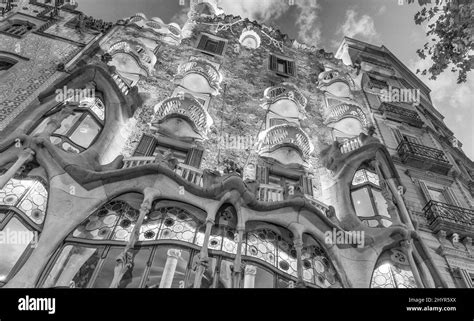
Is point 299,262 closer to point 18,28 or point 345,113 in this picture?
point 345,113

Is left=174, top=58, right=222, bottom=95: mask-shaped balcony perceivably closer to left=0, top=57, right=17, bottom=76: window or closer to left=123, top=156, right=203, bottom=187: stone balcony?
left=123, top=156, right=203, bottom=187: stone balcony

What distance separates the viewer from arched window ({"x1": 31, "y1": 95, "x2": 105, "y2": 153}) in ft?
36.0

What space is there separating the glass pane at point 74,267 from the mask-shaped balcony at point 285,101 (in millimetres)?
11424

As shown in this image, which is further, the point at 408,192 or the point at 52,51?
the point at 52,51

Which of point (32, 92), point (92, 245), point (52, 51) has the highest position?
point (52, 51)

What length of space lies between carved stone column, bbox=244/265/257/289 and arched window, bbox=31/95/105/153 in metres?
6.51

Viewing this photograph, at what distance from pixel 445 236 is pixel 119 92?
43.8 ft

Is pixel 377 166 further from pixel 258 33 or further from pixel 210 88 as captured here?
pixel 258 33

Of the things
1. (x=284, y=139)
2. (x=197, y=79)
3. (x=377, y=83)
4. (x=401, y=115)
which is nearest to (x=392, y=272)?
(x=284, y=139)

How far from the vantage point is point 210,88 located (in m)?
17.1

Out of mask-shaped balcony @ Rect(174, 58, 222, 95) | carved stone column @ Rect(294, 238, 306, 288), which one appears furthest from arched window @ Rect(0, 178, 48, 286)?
mask-shaped balcony @ Rect(174, 58, 222, 95)
